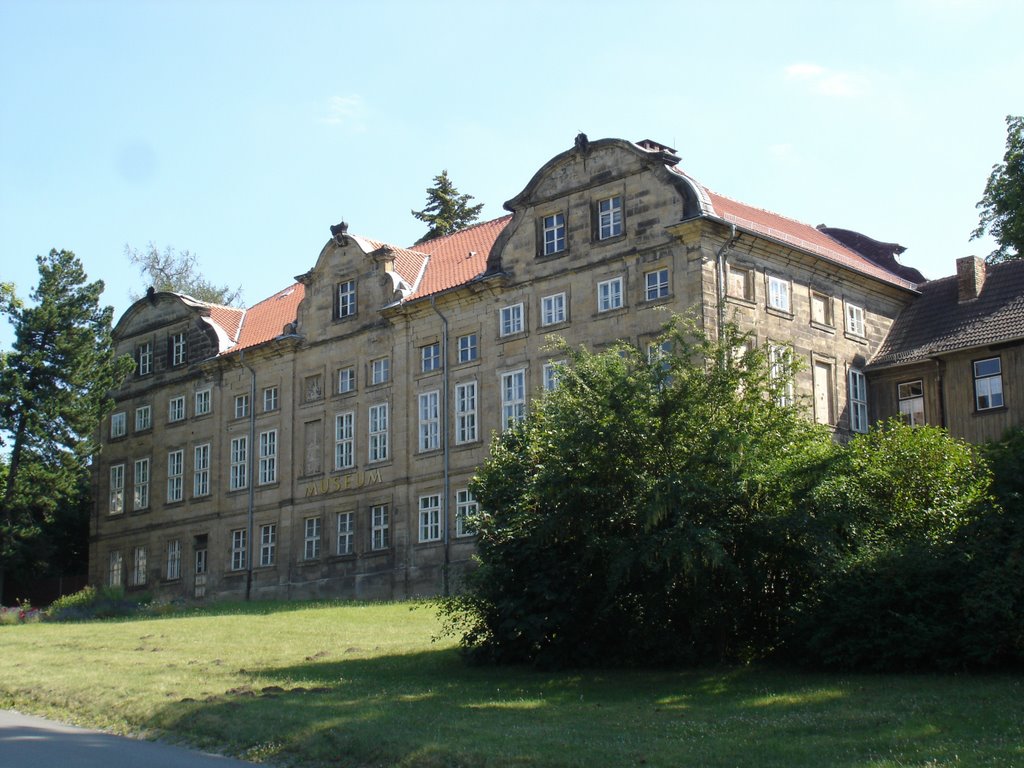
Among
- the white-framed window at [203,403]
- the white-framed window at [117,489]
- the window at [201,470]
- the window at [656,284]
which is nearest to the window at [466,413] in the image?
the window at [656,284]

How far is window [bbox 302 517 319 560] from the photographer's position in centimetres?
4822

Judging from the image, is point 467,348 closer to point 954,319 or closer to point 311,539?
point 311,539

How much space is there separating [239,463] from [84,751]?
35977mm

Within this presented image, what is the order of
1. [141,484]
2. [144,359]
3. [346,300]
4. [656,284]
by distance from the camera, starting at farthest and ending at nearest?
[144,359], [141,484], [346,300], [656,284]

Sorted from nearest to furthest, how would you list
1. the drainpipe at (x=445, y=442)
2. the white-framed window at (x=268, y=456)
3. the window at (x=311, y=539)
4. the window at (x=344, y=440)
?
the drainpipe at (x=445, y=442), the window at (x=344, y=440), the window at (x=311, y=539), the white-framed window at (x=268, y=456)

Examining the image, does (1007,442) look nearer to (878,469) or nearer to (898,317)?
(878,469)

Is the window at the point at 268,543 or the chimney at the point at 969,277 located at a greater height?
the chimney at the point at 969,277

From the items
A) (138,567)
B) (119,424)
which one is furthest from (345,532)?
(119,424)

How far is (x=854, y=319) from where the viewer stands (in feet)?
144

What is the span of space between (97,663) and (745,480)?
1267 cm

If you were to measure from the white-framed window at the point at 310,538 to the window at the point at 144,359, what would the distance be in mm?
12996

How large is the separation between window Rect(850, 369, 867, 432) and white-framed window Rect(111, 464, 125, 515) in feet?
101

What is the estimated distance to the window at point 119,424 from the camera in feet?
192

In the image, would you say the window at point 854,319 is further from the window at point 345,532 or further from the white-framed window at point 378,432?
the window at point 345,532
